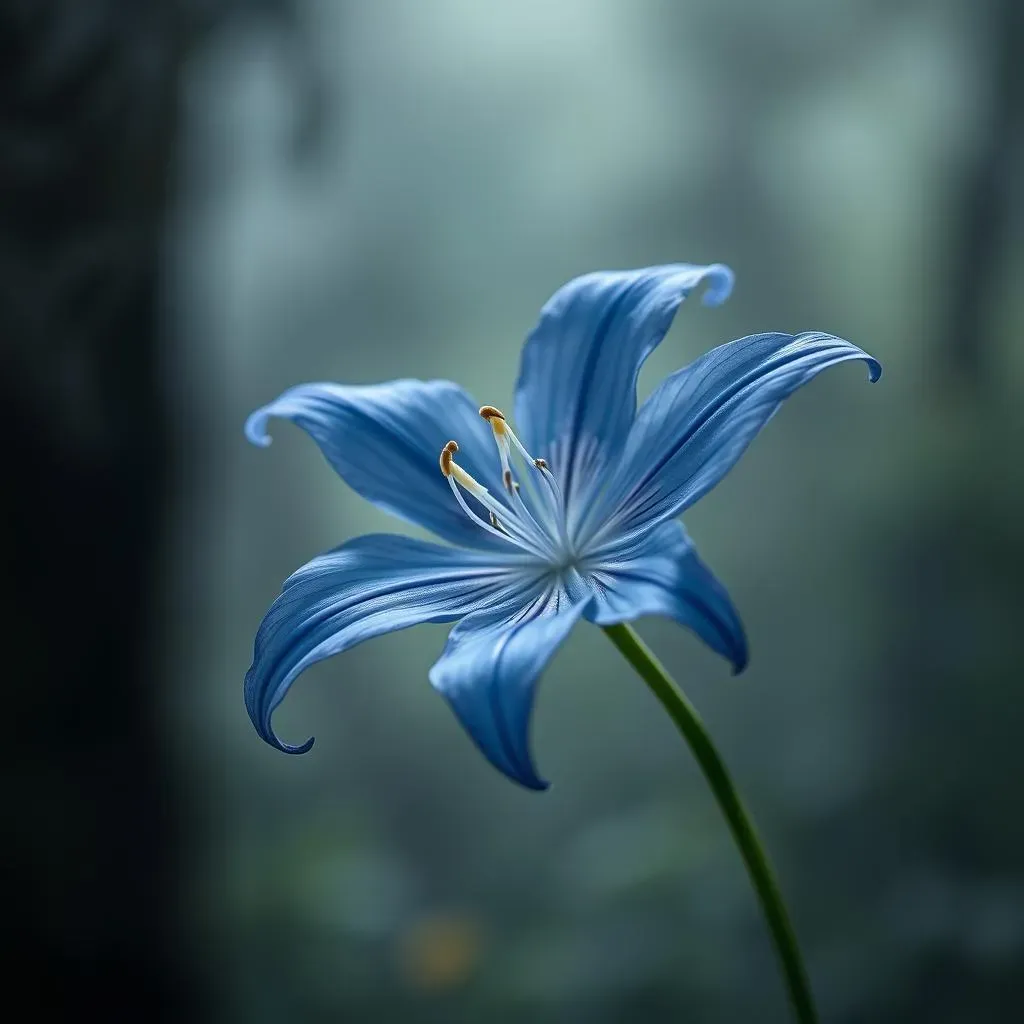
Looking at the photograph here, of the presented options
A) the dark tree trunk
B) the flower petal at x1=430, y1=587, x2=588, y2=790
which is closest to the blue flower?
the flower petal at x1=430, y1=587, x2=588, y2=790

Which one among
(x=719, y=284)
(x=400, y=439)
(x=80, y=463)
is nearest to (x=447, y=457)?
Answer: (x=400, y=439)

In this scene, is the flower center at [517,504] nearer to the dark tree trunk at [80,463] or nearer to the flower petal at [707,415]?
the flower petal at [707,415]

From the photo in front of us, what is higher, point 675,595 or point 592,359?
point 592,359

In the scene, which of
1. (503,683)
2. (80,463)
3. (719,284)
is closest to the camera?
(503,683)

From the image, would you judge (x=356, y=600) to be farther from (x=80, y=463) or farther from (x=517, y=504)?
(x=80, y=463)

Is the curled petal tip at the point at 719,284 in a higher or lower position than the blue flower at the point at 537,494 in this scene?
higher

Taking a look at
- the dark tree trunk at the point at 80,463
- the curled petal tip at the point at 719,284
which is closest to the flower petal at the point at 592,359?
the curled petal tip at the point at 719,284

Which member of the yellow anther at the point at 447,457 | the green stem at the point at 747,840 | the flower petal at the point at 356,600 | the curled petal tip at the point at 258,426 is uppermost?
the curled petal tip at the point at 258,426
